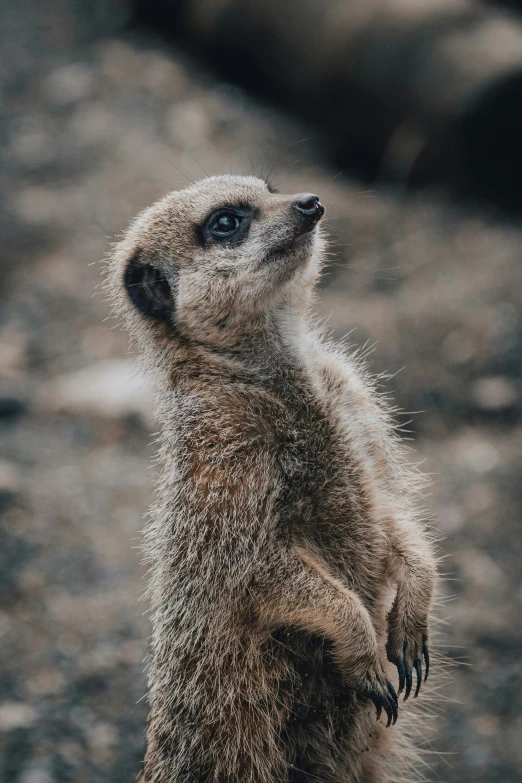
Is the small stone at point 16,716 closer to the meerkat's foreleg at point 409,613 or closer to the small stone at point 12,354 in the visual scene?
the meerkat's foreleg at point 409,613

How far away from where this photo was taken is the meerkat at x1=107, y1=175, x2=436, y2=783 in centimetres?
236

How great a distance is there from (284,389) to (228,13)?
6907mm

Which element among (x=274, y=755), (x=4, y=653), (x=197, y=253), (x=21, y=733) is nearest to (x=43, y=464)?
(x=4, y=653)

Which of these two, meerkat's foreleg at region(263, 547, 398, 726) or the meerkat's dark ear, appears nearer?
meerkat's foreleg at region(263, 547, 398, 726)

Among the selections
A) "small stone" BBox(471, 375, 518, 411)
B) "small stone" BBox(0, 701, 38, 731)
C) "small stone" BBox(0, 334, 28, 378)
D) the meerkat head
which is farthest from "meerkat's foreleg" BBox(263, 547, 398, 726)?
"small stone" BBox(0, 334, 28, 378)

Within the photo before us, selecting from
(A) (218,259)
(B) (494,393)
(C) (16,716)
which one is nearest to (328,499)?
(A) (218,259)

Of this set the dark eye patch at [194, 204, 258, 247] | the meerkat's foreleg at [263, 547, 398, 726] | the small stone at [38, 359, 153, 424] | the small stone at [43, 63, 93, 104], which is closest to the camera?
the meerkat's foreleg at [263, 547, 398, 726]

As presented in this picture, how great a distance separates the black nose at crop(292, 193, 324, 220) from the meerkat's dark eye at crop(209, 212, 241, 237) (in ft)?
0.73

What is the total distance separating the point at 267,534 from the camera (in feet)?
7.73

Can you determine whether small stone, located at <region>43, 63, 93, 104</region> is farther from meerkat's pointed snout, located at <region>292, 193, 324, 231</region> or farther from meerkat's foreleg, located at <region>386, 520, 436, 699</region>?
meerkat's foreleg, located at <region>386, 520, 436, 699</region>

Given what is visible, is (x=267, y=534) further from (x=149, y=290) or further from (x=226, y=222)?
(x=226, y=222)

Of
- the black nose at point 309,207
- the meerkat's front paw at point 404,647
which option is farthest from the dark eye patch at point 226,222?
the meerkat's front paw at point 404,647

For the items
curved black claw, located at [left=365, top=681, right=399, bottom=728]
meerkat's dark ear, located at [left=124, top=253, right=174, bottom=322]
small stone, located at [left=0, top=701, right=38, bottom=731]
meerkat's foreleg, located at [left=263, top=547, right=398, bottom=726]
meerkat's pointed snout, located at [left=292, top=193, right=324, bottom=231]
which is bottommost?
small stone, located at [left=0, top=701, right=38, bottom=731]

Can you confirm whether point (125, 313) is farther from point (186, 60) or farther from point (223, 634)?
point (186, 60)
